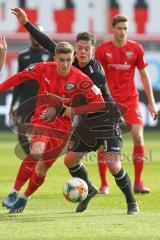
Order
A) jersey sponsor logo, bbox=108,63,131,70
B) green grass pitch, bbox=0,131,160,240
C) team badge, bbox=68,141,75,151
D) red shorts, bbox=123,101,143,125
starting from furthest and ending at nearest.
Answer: jersey sponsor logo, bbox=108,63,131,70 → red shorts, bbox=123,101,143,125 → team badge, bbox=68,141,75,151 → green grass pitch, bbox=0,131,160,240

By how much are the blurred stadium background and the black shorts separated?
12754mm

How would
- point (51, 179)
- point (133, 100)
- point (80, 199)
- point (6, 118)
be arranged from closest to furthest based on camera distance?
point (80, 199) → point (133, 100) → point (51, 179) → point (6, 118)

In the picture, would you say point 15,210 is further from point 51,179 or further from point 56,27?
point 56,27

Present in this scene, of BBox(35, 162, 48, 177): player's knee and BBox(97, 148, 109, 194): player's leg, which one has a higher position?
BBox(35, 162, 48, 177): player's knee

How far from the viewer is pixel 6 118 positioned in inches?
884

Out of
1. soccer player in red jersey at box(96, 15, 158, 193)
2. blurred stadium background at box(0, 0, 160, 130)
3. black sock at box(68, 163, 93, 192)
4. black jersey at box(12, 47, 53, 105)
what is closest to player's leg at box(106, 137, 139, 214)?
black sock at box(68, 163, 93, 192)

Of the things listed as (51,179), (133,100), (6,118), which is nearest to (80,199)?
(133,100)

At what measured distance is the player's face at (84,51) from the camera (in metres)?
9.55

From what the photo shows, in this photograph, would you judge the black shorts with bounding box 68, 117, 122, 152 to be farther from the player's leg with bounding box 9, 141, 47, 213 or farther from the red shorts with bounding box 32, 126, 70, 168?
the player's leg with bounding box 9, 141, 47, 213

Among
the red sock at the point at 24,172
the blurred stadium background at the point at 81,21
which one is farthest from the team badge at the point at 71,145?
the blurred stadium background at the point at 81,21

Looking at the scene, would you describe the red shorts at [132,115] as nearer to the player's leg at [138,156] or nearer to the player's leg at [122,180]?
the player's leg at [138,156]

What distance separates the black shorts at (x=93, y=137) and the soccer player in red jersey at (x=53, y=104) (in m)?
0.27

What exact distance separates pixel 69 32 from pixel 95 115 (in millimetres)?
13308

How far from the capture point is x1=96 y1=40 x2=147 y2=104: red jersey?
11.9 meters
